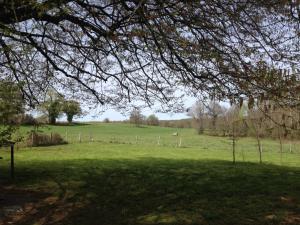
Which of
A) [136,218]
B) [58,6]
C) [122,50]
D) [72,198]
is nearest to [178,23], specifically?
[122,50]

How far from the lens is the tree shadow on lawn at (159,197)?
27.6 ft

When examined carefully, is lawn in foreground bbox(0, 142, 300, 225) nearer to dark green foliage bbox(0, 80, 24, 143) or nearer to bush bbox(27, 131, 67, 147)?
dark green foliage bbox(0, 80, 24, 143)

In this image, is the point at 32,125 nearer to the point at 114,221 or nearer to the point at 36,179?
the point at 36,179

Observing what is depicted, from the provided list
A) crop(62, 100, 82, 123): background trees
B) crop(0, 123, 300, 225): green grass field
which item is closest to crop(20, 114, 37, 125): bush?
crop(0, 123, 300, 225): green grass field

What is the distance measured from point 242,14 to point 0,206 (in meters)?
7.08

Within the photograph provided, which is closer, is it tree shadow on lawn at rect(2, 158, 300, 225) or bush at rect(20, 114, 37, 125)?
tree shadow on lawn at rect(2, 158, 300, 225)

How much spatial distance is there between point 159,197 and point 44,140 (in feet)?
78.8

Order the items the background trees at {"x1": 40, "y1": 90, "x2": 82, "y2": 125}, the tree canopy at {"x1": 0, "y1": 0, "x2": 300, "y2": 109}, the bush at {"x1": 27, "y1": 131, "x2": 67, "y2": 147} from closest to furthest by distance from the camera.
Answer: the tree canopy at {"x1": 0, "y1": 0, "x2": 300, "y2": 109} → the background trees at {"x1": 40, "y1": 90, "x2": 82, "y2": 125} → the bush at {"x1": 27, "y1": 131, "x2": 67, "y2": 147}

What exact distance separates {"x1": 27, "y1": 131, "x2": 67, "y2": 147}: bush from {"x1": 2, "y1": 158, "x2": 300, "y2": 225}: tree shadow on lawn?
16.0 metres

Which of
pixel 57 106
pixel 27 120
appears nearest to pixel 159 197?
pixel 57 106

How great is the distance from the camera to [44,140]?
32.6 m

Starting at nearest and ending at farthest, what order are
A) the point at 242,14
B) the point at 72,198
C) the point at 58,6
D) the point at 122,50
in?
the point at 58,6 → the point at 242,14 → the point at 122,50 → the point at 72,198

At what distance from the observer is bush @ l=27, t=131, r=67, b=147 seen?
3096 cm

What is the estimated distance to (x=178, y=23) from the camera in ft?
23.7
